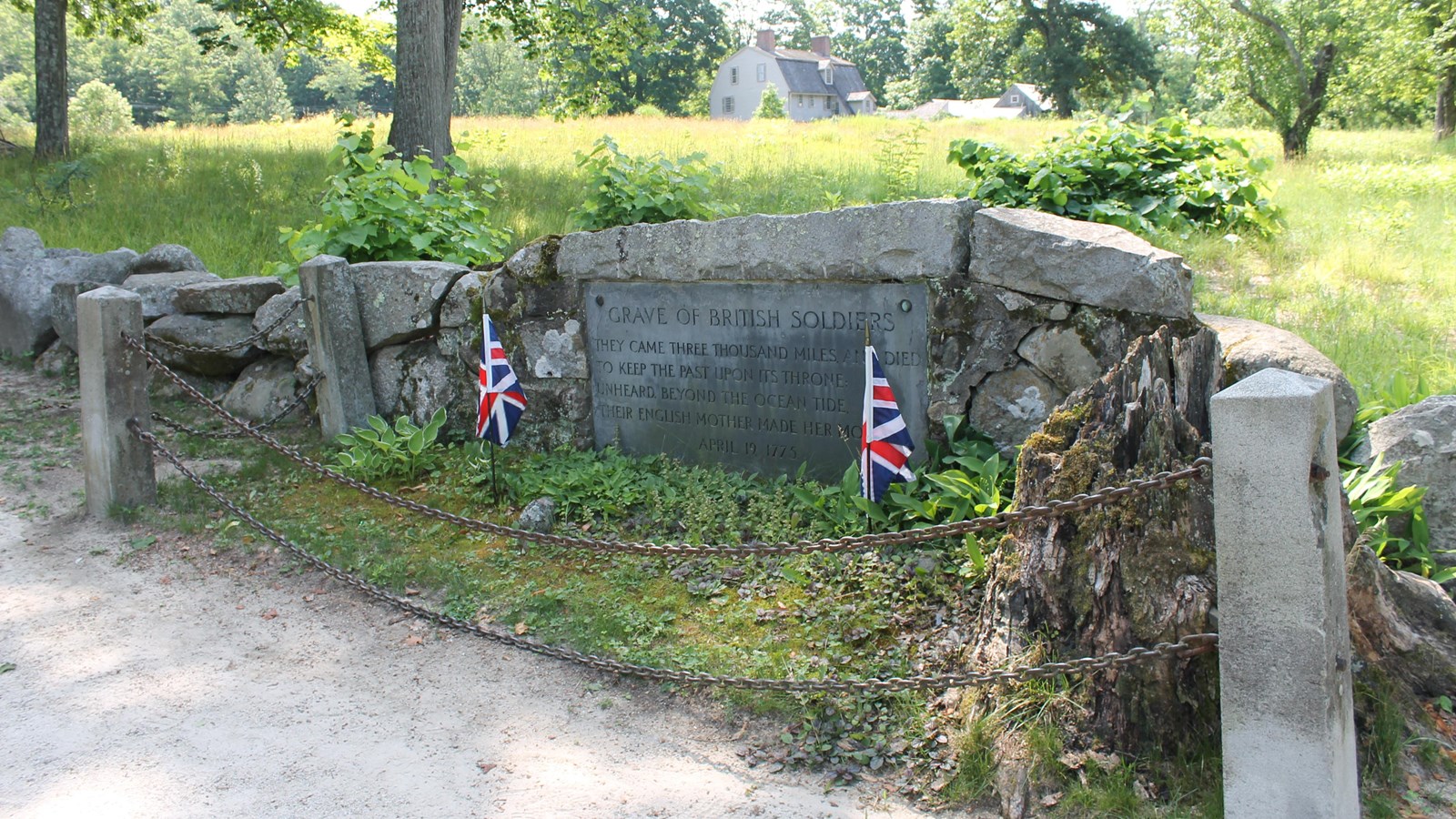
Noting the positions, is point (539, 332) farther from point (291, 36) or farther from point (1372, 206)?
point (291, 36)

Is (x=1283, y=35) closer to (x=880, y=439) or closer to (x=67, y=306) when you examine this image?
(x=880, y=439)

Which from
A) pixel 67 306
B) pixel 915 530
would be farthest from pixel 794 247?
pixel 67 306

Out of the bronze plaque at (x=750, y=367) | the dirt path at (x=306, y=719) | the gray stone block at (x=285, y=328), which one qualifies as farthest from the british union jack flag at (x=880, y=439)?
the gray stone block at (x=285, y=328)

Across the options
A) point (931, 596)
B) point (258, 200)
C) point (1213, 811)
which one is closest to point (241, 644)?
point (931, 596)

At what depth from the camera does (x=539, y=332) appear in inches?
235

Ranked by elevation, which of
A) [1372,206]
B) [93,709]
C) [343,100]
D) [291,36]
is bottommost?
[93,709]

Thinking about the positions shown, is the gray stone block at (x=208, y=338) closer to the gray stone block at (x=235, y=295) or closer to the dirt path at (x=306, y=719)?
the gray stone block at (x=235, y=295)

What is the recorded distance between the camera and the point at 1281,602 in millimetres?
2514

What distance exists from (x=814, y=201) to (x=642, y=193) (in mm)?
2859

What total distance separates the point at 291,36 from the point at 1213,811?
1641 centimetres

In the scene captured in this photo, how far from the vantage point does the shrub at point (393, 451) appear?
5930mm

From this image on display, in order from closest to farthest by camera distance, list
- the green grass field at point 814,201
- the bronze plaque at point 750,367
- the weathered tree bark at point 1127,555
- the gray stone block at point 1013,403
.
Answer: the weathered tree bark at point 1127,555, the gray stone block at point 1013,403, the bronze plaque at point 750,367, the green grass field at point 814,201

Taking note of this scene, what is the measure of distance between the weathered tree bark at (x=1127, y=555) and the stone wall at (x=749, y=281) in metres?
0.93

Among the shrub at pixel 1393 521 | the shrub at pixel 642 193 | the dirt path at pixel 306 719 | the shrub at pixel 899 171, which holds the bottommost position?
the dirt path at pixel 306 719
